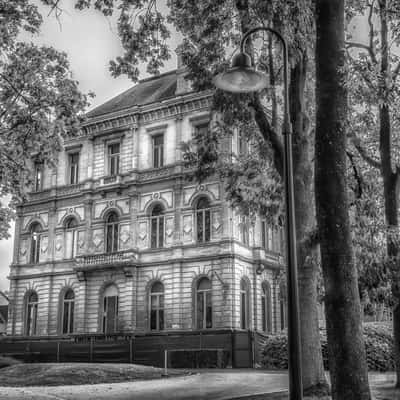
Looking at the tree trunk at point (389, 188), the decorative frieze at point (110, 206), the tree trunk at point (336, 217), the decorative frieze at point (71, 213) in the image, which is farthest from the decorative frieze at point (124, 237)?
the tree trunk at point (336, 217)

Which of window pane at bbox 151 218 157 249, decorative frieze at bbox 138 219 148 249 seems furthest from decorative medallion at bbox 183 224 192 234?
decorative frieze at bbox 138 219 148 249

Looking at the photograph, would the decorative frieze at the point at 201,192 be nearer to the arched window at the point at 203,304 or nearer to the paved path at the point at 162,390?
the arched window at the point at 203,304

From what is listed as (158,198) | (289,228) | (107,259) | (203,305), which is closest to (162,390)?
(289,228)

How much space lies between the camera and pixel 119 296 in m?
36.7

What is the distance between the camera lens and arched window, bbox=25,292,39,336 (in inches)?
1582

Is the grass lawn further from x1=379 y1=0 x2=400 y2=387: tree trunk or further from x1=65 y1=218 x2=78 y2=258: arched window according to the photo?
x1=65 y1=218 x2=78 y2=258: arched window

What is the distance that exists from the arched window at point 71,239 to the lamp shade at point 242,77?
3248cm

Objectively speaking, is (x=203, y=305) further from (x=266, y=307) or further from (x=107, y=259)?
(x=107, y=259)

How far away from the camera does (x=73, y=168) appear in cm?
4181

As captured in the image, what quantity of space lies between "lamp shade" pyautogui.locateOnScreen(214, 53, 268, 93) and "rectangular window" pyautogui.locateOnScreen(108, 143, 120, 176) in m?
31.2

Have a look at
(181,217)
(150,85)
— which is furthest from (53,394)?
(150,85)

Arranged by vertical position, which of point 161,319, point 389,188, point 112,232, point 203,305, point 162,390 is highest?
point 112,232

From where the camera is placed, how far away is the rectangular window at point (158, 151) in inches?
1505

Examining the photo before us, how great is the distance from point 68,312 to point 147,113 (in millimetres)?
14024
